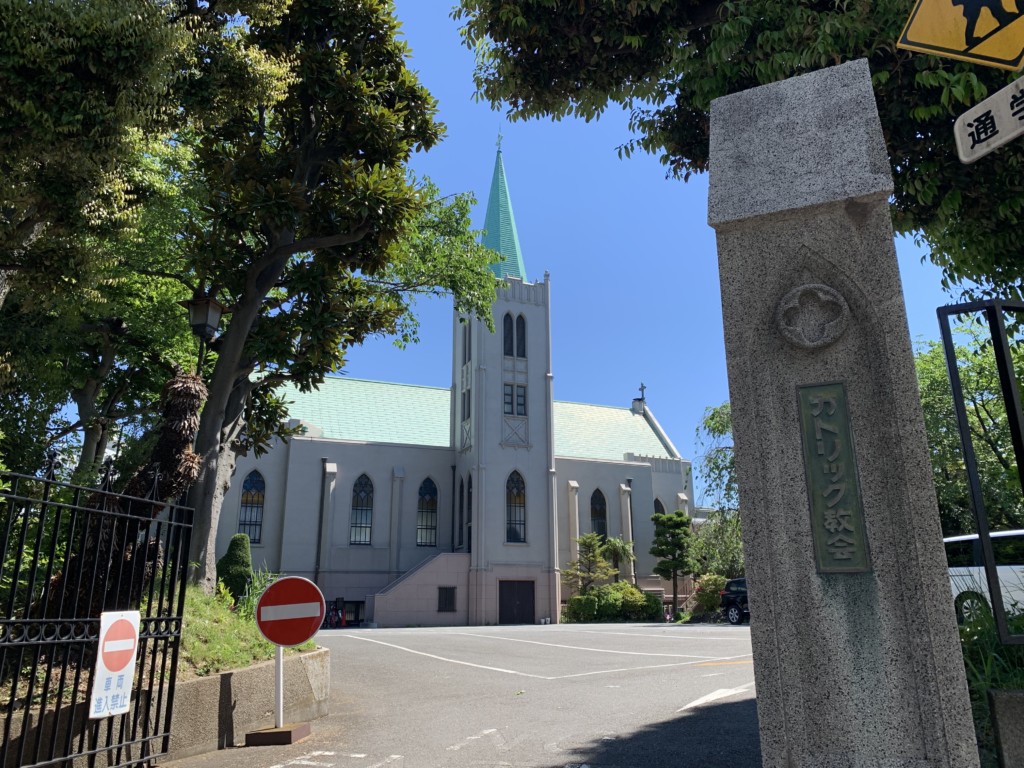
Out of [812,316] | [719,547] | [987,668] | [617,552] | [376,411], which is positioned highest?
[376,411]

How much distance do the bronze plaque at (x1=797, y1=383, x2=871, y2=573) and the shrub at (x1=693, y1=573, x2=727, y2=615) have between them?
3202cm

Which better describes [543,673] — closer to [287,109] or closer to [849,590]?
[849,590]

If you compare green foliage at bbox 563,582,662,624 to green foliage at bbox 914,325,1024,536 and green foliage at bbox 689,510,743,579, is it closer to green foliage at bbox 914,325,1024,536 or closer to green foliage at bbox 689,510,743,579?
green foliage at bbox 689,510,743,579

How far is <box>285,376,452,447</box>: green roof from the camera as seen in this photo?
43.3 meters

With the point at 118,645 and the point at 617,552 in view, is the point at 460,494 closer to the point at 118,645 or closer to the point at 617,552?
the point at 617,552

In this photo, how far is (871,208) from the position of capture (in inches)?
150

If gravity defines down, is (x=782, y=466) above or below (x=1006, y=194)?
below

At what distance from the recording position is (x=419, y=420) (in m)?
46.9

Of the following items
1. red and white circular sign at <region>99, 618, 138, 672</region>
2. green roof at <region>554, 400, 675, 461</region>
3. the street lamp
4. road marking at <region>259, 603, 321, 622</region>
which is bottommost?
red and white circular sign at <region>99, 618, 138, 672</region>

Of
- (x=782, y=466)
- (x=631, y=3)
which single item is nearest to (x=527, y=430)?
(x=631, y=3)

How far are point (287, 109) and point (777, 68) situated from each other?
7.13 meters

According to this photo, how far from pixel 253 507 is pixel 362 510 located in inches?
224

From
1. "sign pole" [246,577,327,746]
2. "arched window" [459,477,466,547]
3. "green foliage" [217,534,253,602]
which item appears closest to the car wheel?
"sign pole" [246,577,327,746]

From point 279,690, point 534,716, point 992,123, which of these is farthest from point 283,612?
point 992,123
